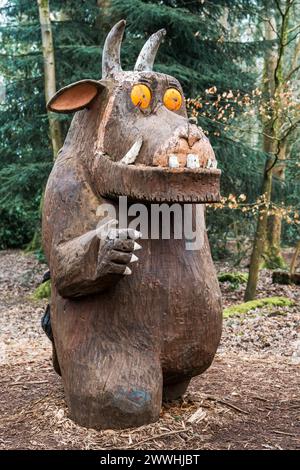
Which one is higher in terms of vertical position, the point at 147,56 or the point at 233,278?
the point at 147,56

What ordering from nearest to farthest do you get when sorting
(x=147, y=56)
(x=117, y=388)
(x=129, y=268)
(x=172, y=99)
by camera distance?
(x=129, y=268) → (x=117, y=388) → (x=172, y=99) → (x=147, y=56)

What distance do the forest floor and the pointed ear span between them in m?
1.86

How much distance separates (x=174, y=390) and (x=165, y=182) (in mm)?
1468

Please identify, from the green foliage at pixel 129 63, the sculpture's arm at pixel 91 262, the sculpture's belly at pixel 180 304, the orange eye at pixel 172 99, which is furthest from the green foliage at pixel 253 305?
the sculpture's arm at pixel 91 262

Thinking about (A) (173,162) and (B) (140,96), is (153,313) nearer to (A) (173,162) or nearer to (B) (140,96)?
(A) (173,162)

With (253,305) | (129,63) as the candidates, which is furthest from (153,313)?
(129,63)

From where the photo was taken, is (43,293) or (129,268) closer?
(129,268)

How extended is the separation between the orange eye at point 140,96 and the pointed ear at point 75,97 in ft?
0.70

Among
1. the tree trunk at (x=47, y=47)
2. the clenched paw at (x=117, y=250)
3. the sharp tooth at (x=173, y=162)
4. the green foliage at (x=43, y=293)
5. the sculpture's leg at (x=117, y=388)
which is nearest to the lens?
the clenched paw at (x=117, y=250)

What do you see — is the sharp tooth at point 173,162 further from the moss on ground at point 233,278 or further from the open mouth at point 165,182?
the moss on ground at point 233,278

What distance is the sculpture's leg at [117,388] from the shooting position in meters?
3.23

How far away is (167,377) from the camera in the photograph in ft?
11.4

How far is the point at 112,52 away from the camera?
3.56m
